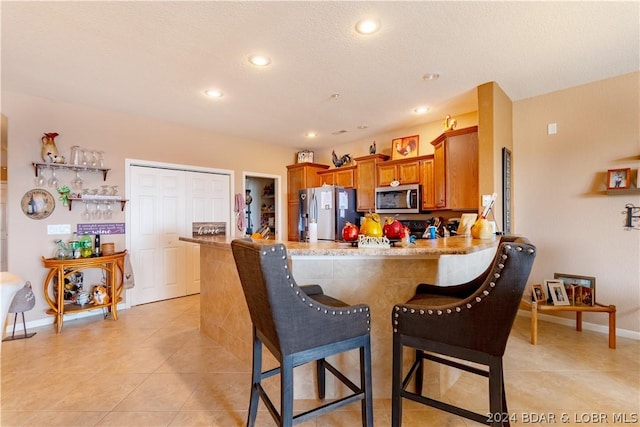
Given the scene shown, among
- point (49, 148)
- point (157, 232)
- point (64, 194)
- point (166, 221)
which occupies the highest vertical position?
point (49, 148)

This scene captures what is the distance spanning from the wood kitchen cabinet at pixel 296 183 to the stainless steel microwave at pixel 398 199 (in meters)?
1.43

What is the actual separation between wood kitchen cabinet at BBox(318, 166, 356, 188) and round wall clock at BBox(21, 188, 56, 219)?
12.9 ft

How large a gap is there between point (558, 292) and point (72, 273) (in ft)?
17.4

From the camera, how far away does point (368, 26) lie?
6.72 feet

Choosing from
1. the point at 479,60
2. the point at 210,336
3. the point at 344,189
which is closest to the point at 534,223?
the point at 479,60

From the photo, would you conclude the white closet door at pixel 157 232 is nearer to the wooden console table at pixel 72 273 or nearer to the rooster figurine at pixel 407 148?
the wooden console table at pixel 72 273

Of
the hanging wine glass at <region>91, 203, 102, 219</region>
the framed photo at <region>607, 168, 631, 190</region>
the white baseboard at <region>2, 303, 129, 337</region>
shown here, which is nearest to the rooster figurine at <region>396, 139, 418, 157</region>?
the framed photo at <region>607, 168, 631, 190</region>

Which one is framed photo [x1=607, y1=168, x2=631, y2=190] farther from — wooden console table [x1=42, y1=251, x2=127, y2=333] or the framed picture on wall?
wooden console table [x1=42, y1=251, x2=127, y2=333]

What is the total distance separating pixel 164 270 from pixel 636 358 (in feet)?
17.5

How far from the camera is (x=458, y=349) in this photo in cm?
129

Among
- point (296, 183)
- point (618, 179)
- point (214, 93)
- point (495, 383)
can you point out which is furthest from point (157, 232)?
point (618, 179)

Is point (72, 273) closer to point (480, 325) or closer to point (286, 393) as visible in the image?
point (286, 393)

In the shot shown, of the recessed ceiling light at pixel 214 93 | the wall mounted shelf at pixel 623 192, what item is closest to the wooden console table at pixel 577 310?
the wall mounted shelf at pixel 623 192

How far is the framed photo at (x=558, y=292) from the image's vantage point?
2865mm
